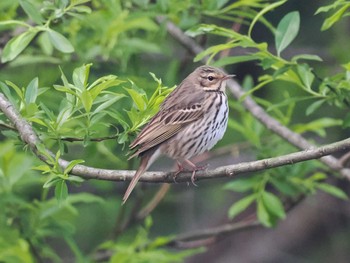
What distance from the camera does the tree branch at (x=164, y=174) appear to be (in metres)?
5.42

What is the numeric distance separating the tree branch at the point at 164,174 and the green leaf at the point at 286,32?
1416 mm

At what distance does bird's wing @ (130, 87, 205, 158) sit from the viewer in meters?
6.66

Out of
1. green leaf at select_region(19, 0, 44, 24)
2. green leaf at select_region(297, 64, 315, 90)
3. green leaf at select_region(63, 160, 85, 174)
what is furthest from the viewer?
green leaf at select_region(297, 64, 315, 90)

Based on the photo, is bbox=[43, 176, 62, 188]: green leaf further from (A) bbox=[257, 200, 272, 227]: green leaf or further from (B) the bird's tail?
(A) bbox=[257, 200, 272, 227]: green leaf

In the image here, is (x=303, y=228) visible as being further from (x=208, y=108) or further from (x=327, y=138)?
(x=208, y=108)

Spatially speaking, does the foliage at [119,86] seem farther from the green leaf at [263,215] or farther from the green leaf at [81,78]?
the green leaf at [81,78]

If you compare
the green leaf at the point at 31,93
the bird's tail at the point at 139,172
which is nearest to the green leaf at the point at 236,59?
the bird's tail at the point at 139,172

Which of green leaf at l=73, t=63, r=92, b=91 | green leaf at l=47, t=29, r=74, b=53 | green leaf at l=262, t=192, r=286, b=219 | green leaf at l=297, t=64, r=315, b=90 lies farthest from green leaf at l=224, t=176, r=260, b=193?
green leaf at l=73, t=63, r=92, b=91

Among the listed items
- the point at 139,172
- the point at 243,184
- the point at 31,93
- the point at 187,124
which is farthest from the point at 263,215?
the point at 31,93

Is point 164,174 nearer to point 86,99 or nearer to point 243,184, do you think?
point 86,99

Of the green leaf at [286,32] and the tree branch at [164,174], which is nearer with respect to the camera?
the tree branch at [164,174]

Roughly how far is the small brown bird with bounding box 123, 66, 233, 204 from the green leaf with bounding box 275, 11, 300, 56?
721mm

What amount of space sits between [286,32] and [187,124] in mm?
1007

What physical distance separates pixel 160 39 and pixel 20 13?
1.57m
